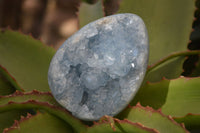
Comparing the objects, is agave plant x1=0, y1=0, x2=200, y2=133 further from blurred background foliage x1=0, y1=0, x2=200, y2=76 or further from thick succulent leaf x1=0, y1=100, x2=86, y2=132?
blurred background foliage x1=0, y1=0, x2=200, y2=76

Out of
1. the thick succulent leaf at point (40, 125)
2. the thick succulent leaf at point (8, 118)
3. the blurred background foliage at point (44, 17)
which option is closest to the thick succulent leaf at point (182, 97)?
the thick succulent leaf at point (40, 125)

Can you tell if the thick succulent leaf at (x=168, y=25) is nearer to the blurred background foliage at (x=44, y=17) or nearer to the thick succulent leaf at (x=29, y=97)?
the thick succulent leaf at (x=29, y=97)

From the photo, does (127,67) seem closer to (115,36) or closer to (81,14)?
(115,36)

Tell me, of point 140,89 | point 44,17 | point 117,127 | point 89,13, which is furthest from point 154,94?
point 44,17

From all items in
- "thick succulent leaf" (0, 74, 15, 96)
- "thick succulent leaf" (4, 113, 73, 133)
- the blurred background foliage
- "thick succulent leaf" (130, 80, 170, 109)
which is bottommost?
the blurred background foliage

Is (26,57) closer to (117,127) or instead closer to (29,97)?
(29,97)

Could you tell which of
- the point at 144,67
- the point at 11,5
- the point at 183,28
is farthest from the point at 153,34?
the point at 11,5

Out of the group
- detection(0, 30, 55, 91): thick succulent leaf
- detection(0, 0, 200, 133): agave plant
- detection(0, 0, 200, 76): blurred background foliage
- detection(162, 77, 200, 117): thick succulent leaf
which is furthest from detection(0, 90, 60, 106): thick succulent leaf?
detection(0, 0, 200, 76): blurred background foliage
